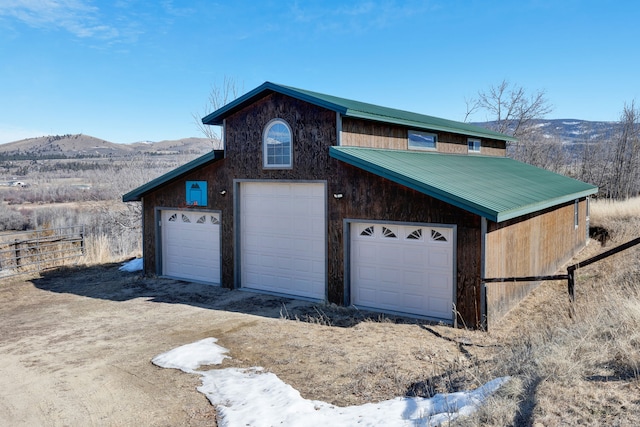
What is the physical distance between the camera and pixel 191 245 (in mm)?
15938

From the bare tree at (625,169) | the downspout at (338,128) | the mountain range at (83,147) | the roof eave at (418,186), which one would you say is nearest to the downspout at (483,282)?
the roof eave at (418,186)

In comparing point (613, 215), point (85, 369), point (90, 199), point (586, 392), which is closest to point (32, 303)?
point (85, 369)

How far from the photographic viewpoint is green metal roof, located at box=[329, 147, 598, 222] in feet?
34.8

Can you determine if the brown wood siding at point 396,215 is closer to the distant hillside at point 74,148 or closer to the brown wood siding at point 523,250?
the brown wood siding at point 523,250

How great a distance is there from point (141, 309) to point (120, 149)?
128013 millimetres

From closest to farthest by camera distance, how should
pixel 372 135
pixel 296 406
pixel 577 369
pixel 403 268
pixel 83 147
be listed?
pixel 577 369 < pixel 296 406 < pixel 403 268 < pixel 372 135 < pixel 83 147

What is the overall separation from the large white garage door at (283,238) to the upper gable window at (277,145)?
1.94ft

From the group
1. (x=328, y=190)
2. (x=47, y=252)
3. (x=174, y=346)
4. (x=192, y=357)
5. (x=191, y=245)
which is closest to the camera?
(x=192, y=357)

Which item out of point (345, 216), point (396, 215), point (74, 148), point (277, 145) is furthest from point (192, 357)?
point (74, 148)

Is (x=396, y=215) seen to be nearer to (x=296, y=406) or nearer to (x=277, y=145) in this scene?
(x=277, y=145)

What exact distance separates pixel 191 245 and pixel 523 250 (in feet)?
31.3

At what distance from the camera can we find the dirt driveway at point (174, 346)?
7.23m

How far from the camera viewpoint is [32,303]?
539 inches

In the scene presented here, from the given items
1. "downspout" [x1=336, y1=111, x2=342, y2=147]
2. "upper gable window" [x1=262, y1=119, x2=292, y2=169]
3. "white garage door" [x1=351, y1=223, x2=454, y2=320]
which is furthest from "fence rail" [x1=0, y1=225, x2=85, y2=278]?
"white garage door" [x1=351, y1=223, x2=454, y2=320]
